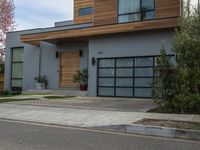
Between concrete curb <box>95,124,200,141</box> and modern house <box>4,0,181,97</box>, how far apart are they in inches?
337

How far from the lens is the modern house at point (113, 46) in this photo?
2014 centimetres

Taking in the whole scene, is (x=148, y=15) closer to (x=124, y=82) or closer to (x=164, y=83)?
(x=124, y=82)

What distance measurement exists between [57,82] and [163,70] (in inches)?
483

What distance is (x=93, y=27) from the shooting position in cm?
2170

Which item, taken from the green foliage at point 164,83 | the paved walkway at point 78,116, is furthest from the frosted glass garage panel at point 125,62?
the paved walkway at point 78,116

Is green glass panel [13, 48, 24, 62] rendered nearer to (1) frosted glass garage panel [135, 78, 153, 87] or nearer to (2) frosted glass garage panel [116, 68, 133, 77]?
(2) frosted glass garage panel [116, 68, 133, 77]

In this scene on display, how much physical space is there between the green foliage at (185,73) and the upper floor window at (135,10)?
5.80 m

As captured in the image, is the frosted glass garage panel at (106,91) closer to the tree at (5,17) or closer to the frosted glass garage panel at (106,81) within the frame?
the frosted glass garage panel at (106,81)

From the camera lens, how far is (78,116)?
13609 millimetres

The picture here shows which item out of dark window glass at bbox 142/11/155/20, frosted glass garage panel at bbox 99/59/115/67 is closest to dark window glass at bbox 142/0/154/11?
dark window glass at bbox 142/11/155/20

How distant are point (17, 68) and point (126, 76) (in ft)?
36.5

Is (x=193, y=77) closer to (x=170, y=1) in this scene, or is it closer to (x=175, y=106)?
(x=175, y=106)

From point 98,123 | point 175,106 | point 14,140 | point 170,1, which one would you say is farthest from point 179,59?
point 14,140

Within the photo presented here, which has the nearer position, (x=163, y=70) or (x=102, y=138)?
(x=102, y=138)
